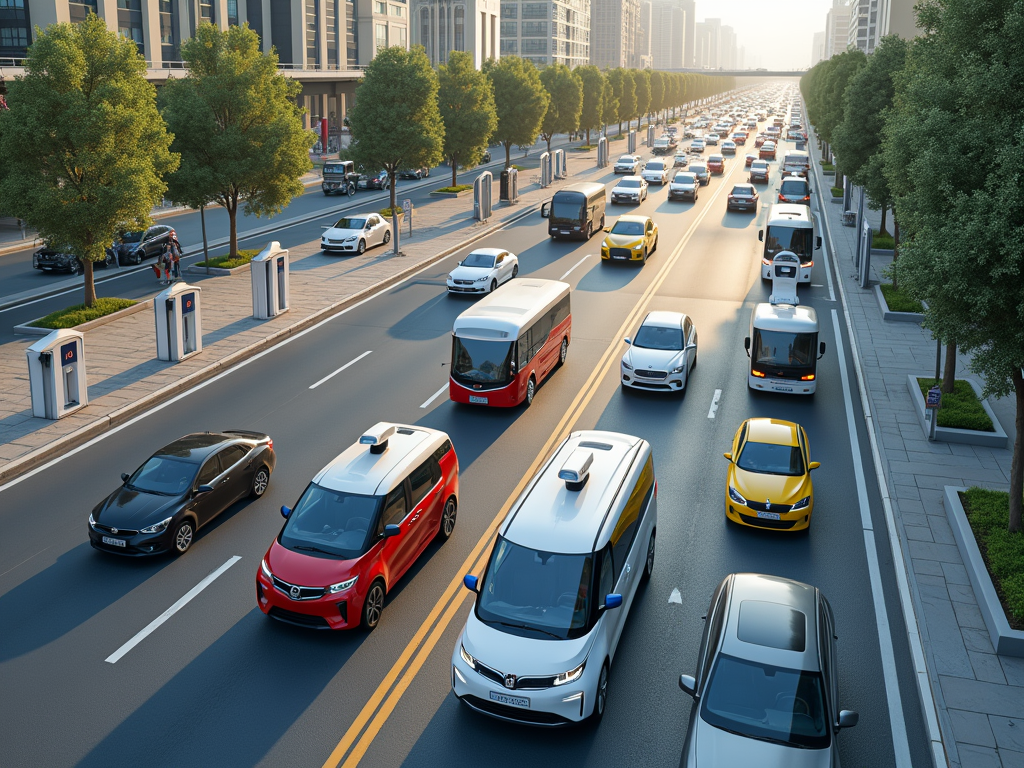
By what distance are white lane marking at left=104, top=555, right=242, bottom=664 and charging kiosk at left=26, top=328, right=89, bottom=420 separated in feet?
25.8

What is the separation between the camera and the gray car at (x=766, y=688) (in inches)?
329

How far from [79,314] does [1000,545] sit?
2364 centimetres

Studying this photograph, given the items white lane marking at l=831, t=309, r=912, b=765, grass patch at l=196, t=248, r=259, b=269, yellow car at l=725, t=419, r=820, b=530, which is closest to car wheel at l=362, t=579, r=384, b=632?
yellow car at l=725, t=419, r=820, b=530

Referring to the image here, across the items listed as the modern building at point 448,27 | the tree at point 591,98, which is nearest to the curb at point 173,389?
the tree at point 591,98

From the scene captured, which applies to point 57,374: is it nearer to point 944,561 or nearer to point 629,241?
point 944,561

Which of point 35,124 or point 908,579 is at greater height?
point 35,124

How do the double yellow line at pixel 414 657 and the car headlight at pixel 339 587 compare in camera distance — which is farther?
the car headlight at pixel 339 587

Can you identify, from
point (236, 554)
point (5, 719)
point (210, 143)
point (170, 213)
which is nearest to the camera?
point (5, 719)

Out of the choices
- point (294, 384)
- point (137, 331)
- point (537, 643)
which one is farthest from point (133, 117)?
point (537, 643)

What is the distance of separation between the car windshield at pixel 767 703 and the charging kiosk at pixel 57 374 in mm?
15328

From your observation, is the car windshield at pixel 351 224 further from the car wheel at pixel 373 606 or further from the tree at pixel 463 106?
the car wheel at pixel 373 606

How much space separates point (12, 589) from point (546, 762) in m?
8.12

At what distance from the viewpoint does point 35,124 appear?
24266 mm

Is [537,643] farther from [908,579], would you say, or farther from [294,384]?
[294,384]
